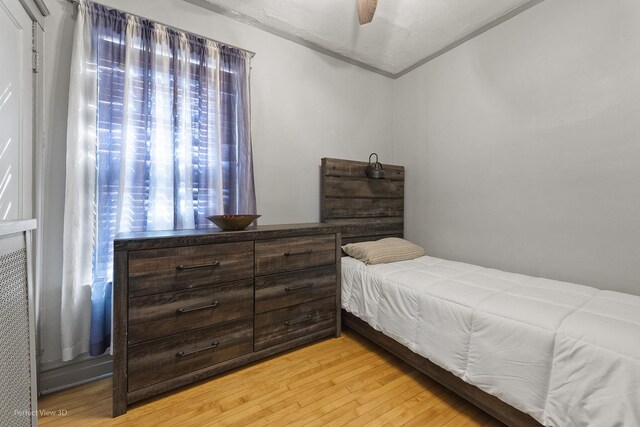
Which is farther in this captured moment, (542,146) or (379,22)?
(379,22)

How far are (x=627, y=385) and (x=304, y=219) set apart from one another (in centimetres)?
210

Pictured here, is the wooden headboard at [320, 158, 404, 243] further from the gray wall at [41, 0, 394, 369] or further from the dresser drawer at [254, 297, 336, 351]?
the dresser drawer at [254, 297, 336, 351]

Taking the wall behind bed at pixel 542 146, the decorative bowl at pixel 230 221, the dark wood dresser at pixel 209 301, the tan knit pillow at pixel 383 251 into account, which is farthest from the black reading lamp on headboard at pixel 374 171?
the decorative bowl at pixel 230 221

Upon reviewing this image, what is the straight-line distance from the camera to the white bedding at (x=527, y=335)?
3.04 feet

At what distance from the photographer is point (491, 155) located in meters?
2.22

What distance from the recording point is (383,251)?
7.22ft

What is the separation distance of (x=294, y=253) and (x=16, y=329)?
1.35m

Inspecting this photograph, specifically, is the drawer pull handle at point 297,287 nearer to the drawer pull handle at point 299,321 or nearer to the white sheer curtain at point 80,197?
the drawer pull handle at point 299,321

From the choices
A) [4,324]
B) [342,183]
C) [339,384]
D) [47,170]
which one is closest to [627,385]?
[339,384]

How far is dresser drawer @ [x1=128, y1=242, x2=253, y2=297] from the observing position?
136 centimetres

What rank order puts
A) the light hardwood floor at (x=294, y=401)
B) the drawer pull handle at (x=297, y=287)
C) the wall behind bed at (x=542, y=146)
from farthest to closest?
the drawer pull handle at (x=297, y=287) < the wall behind bed at (x=542, y=146) < the light hardwood floor at (x=294, y=401)

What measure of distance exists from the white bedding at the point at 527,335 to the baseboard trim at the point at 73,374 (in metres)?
1.83

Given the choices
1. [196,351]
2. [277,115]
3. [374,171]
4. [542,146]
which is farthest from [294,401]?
[542,146]

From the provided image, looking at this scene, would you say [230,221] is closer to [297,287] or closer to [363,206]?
[297,287]
